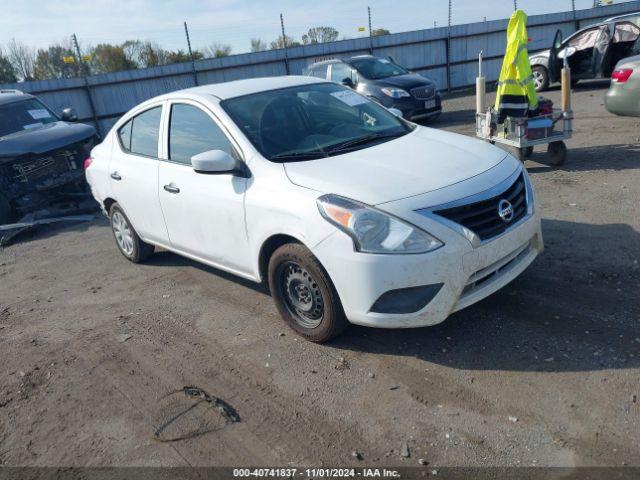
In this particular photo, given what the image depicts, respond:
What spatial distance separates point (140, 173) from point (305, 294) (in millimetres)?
2362

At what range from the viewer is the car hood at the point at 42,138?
845cm

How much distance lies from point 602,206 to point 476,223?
129 inches

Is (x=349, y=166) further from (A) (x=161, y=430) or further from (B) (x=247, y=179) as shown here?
(A) (x=161, y=430)

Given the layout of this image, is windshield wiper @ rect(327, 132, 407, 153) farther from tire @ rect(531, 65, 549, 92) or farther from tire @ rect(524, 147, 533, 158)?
tire @ rect(531, 65, 549, 92)

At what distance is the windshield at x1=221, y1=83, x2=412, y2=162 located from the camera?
4285 millimetres

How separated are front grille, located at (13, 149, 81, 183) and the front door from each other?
464 cm

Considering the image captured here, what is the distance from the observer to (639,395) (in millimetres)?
3045

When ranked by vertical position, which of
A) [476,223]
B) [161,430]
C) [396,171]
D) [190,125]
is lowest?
[161,430]

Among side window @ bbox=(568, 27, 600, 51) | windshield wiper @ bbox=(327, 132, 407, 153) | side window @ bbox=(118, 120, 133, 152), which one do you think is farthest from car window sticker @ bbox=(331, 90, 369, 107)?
side window @ bbox=(568, 27, 600, 51)

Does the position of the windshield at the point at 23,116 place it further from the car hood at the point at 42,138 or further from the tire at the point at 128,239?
the tire at the point at 128,239

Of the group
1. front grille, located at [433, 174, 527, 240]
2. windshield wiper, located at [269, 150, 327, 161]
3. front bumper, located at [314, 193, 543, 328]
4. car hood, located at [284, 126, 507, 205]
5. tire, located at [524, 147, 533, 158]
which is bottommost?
tire, located at [524, 147, 533, 158]

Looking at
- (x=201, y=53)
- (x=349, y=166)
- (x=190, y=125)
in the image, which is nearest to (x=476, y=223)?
(x=349, y=166)

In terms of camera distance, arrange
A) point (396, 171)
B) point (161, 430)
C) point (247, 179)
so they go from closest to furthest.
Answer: point (161, 430) → point (396, 171) → point (247, 179)

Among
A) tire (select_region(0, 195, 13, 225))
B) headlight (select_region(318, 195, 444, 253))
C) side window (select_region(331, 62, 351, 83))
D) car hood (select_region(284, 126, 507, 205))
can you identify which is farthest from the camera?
side window (select_region(331, 62, 351, 83))
